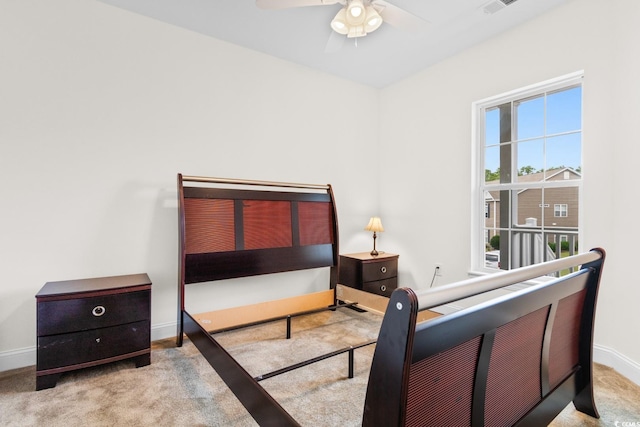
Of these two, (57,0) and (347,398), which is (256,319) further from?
(57,0)

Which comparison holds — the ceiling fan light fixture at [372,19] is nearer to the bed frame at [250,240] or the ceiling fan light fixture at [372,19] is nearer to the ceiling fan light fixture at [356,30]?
the ceiling fan light fixture at [356,30]

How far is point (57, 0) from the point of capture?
239 cm

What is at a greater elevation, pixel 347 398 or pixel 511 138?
pixel 511 138

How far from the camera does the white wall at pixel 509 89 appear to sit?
2.18 meters

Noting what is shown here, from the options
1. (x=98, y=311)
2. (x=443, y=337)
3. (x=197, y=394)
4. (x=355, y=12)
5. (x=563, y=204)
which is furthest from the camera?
(x=563, y=204)

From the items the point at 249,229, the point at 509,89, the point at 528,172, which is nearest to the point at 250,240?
the point at 249,229

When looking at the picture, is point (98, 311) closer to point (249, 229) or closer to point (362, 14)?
point (249, 229)

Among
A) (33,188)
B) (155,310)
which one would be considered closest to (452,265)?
(155,310)

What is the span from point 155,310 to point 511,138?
3629 millimetres

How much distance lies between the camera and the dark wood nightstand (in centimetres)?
201

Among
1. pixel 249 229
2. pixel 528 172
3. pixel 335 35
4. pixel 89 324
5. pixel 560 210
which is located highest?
pixel 335 35

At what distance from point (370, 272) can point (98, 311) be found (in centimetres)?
247

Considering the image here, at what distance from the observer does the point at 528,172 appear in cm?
292

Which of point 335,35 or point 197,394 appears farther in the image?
point 335,35
